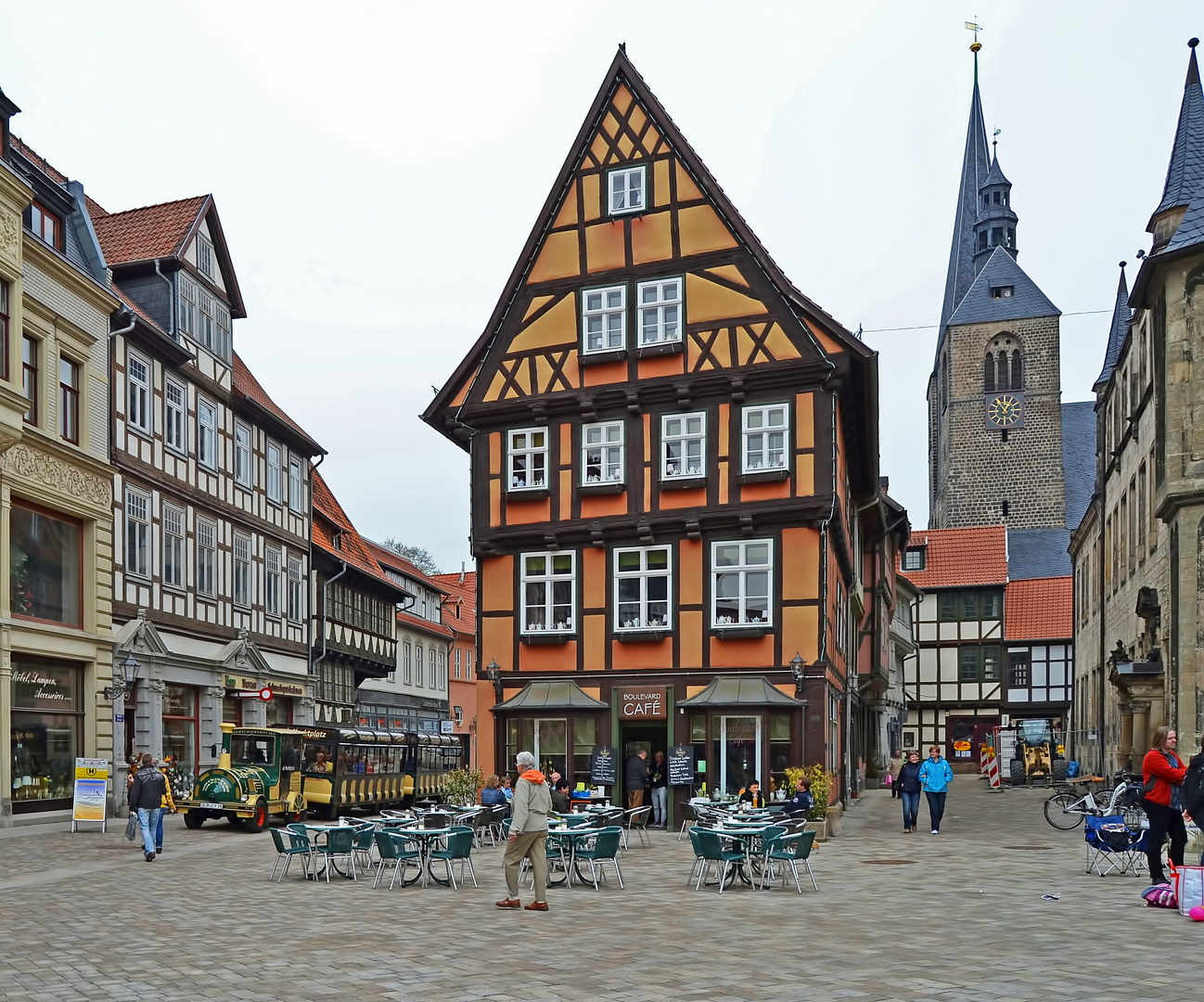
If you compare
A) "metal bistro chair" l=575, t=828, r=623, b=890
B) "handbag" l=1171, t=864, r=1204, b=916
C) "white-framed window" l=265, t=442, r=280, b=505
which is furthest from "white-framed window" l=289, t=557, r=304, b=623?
"handbag" l=1171, t=864, r=1204, b=916

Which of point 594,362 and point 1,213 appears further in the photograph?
point 594,362

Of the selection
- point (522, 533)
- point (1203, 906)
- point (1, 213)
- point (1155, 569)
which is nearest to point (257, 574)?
point (522, 533)

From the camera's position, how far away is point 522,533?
29516 millimetres

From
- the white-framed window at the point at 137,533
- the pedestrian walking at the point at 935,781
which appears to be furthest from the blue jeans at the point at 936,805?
the white-framed window at the point at 137,533

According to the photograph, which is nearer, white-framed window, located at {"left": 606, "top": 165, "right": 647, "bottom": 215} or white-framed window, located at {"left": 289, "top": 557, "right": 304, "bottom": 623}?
white-framed window, located at {"left": 606, "top": 165, "right": 647, "bottom": 215}

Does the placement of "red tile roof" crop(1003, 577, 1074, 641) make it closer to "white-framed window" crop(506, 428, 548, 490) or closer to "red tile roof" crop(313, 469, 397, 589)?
"red tile roof" crop(313, 469, 397, 589)

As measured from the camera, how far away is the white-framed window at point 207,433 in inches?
1379

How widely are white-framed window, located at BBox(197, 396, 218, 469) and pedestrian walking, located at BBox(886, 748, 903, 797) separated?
1894 centimetres

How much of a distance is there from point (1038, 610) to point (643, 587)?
41.9m

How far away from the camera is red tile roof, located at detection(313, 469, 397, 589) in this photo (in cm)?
4625

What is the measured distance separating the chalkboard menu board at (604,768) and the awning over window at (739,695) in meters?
1.81

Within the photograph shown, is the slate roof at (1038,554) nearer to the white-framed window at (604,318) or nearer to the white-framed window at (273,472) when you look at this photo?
the white-framed window at (273,472)

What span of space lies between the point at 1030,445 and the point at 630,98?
65616 mm

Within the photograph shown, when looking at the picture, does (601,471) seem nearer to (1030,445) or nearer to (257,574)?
(257,574)
